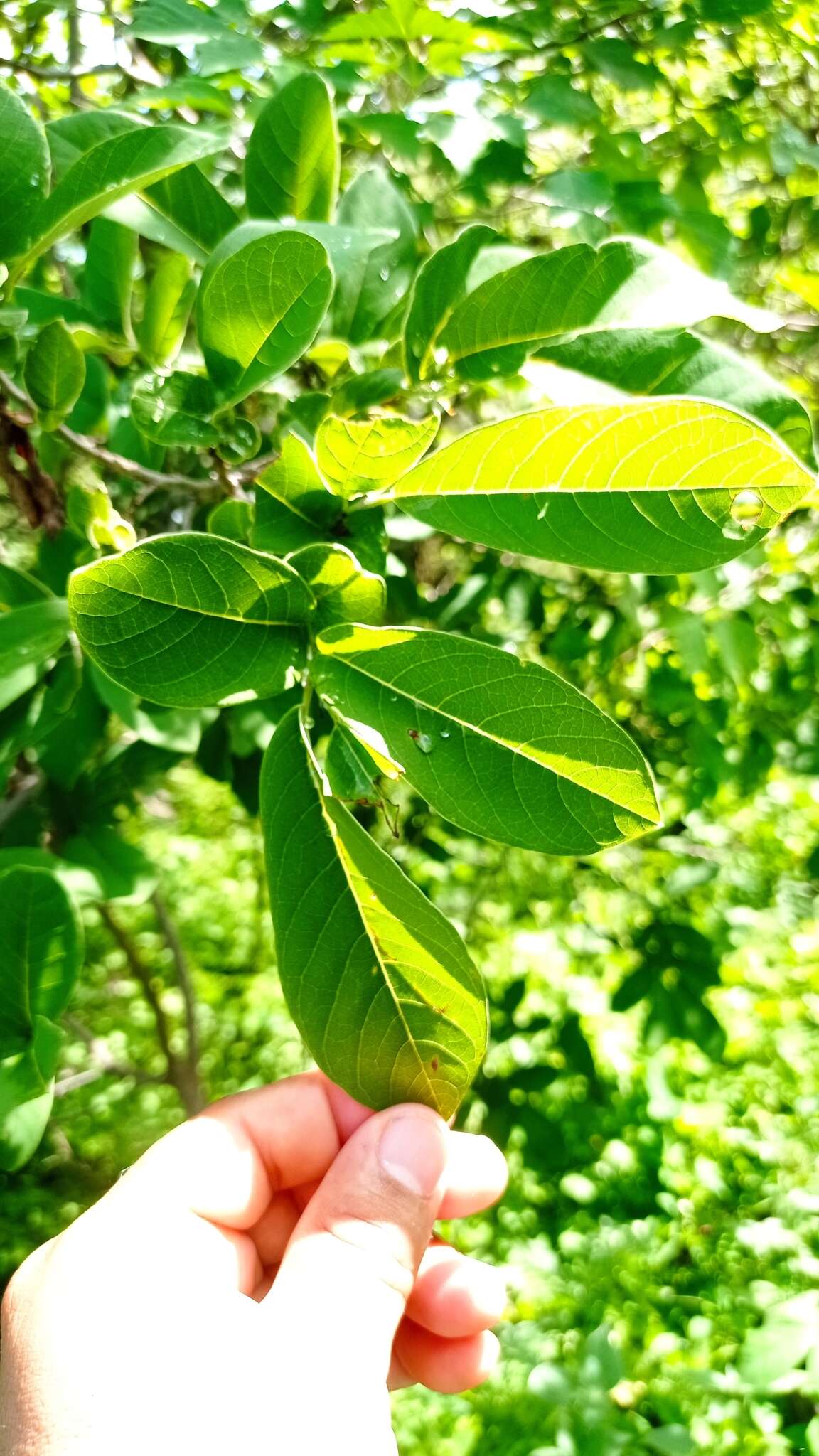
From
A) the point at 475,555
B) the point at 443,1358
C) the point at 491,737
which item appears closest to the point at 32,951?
the point at 491,737

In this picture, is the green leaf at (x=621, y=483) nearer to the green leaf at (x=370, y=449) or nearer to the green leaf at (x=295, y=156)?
the green leaf at (x=370, y=449)

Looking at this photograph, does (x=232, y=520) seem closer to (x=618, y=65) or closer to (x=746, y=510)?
(x=746, y=510)

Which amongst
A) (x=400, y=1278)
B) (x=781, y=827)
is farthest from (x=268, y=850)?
(x=781, y=827)

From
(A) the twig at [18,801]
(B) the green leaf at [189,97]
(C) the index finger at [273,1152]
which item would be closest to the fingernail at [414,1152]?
(C) the index finger at [273,1152]

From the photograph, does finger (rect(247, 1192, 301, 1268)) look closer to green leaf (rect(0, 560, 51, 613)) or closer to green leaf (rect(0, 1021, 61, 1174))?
green leaf (rect(0, 1021, 61, 1174))

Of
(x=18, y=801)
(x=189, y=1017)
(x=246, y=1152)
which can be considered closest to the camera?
(x=246, y=1152)

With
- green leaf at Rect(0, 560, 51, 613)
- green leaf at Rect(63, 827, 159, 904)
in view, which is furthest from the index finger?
green leaf at Rect(0, 560, 51, 613)

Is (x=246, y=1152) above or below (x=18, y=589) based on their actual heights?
below

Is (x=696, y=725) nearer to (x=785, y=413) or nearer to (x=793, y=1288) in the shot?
(x=785, y=413)
